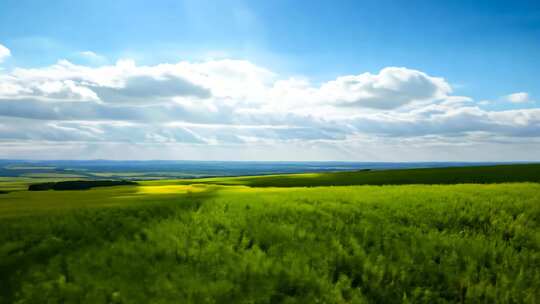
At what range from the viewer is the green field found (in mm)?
9211

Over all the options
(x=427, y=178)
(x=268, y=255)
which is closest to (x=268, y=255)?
(x=268, y=255)

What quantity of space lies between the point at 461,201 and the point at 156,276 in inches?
543

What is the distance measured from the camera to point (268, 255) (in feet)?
35.3

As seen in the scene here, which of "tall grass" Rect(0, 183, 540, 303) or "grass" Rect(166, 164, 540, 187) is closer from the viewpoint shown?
"tall grass" Rect(0, 183, 540, 303)

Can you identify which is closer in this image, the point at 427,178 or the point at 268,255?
the point at 268,255

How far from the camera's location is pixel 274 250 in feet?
36.0

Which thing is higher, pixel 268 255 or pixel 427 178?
pixel 427 178

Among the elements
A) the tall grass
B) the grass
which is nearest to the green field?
the tall grass

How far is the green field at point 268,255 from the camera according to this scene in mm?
9211

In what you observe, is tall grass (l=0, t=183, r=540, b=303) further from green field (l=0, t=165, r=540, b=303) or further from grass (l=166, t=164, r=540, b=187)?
grass (l=166, t=164, r=540, b=187)

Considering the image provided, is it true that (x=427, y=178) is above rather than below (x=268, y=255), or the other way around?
above

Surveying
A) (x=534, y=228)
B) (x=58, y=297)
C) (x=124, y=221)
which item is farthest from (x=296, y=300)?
(x=534, y=228)

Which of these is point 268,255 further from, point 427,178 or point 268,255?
point 427,178

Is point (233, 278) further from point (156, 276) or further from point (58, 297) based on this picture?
point (58, 297)
